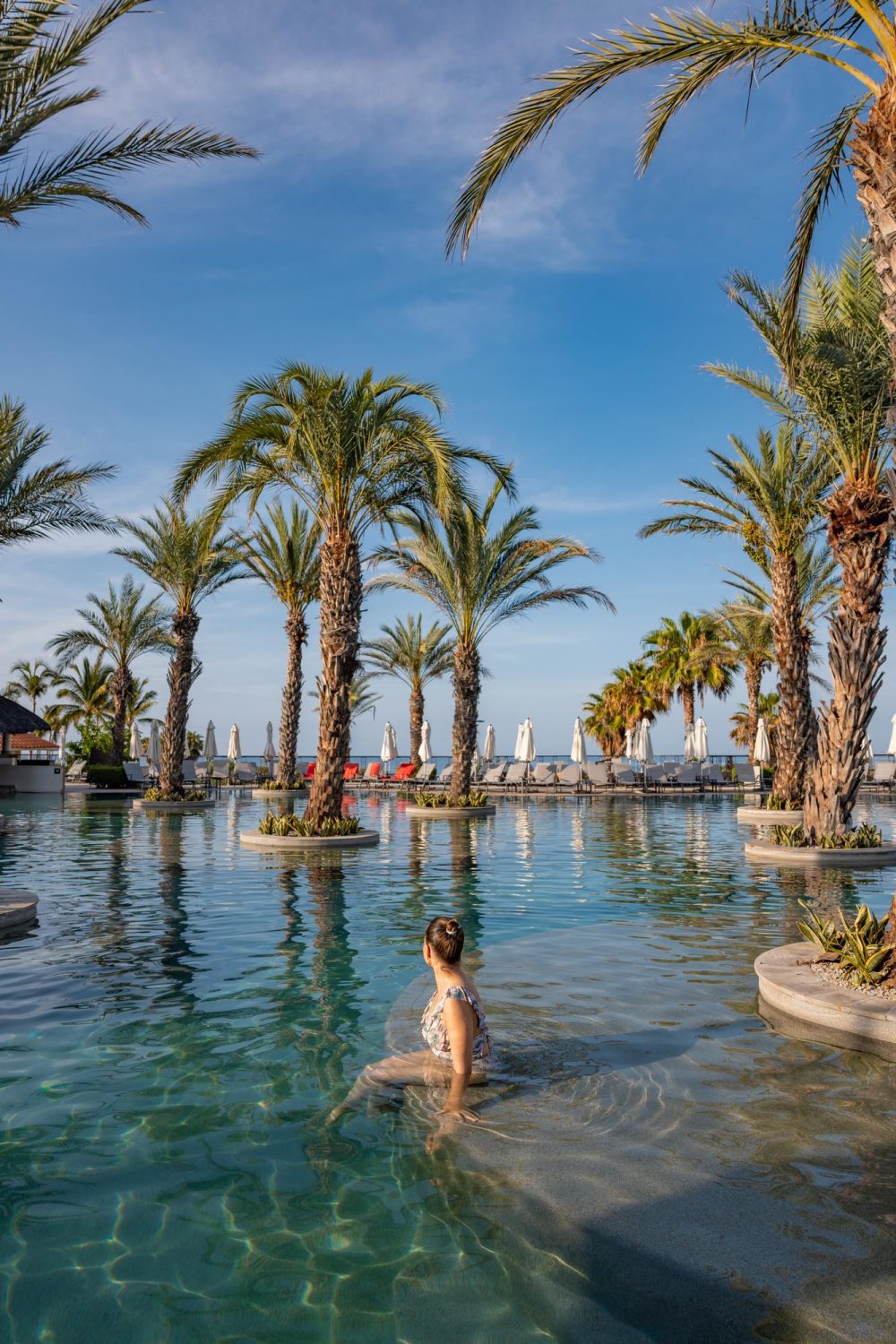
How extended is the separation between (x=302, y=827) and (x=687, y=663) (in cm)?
3012

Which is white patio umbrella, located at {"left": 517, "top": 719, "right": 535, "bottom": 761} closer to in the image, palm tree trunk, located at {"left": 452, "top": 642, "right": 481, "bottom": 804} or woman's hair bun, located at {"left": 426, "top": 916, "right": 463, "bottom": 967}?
palm tree trunk, located at {"left": 452, "top": 642, "right": 481, "bottom": 804}

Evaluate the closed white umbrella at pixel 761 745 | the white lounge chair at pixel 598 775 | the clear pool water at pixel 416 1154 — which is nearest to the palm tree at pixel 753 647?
the closed white umbrella at pixel 761 745

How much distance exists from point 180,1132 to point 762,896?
8494 millimetres

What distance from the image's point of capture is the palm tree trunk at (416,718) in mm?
41219

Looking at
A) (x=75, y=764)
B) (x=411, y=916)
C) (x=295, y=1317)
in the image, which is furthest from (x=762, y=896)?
(x=75, y=764)

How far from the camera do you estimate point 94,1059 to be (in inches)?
→ 212

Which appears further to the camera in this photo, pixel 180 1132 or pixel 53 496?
pixel 53 496

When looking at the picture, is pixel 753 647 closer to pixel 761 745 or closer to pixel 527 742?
pixel 761 745

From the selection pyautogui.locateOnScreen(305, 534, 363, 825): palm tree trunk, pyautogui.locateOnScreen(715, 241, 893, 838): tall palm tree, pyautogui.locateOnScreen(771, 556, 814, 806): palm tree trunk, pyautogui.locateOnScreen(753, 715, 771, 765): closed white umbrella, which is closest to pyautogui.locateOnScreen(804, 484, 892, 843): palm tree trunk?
pyautogui.locateOnScreen(715, 241, 893, 838): tall palm tree

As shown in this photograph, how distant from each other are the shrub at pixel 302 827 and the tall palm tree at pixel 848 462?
8388 mm

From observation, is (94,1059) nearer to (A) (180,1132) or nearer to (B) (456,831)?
(A) (180,1132)

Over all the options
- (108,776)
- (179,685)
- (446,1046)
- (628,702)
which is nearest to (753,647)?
(628,702)

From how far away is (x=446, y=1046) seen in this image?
493cm

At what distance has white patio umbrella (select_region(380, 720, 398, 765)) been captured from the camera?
4122cm
